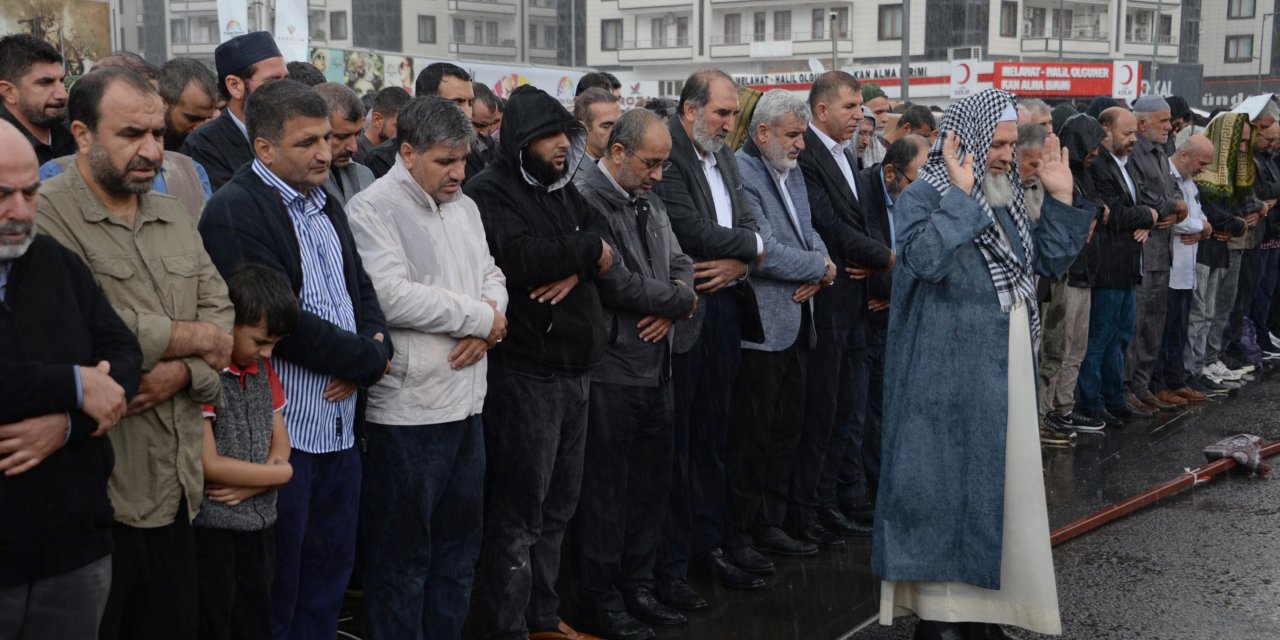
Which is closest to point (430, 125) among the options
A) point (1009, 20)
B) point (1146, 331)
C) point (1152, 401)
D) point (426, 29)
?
point (1146, 331)

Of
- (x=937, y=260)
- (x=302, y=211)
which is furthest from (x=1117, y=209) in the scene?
(x=302, y=211)

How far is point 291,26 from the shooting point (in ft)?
55.2

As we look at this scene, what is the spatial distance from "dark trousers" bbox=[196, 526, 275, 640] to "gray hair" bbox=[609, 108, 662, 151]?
2271mm

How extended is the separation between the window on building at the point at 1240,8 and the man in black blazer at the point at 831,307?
244ft

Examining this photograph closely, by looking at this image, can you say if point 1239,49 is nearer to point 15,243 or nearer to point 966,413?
point 966,413

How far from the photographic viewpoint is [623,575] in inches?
224

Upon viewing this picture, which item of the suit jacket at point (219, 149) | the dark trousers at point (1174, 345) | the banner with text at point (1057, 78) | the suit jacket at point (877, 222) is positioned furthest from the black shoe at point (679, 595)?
the banner with text at point (1057, 78)

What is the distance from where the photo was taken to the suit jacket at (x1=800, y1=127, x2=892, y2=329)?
6816mm

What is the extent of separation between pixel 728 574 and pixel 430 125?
8.85ft

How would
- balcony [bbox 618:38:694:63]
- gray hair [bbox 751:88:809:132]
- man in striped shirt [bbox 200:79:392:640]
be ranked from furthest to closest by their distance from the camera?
balcony [bbox 618:38:694:63] → gray hair [bbox 751:88:809:132] → man in striped shirt [bbox 200:79:392:640]

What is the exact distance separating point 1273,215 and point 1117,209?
3.99 metres

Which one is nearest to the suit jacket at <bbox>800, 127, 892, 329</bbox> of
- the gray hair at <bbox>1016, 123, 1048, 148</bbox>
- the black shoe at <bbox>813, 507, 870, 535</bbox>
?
the gray hair at <bbox>1016, 123, 1048, 148</bbox>

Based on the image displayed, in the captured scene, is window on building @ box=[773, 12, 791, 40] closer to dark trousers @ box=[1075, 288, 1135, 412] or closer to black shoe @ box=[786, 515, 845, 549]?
dark trousers @ box=[1075, 288, 1135, 412]

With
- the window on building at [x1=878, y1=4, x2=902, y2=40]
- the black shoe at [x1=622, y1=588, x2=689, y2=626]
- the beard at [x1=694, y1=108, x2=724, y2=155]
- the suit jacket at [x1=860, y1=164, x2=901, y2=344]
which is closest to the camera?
the black shoe at [x1=622, y1=588, x2=689, y2=626]
